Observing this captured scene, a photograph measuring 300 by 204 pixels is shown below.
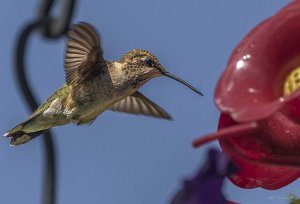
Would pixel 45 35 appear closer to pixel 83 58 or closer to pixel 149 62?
pixel 83 58

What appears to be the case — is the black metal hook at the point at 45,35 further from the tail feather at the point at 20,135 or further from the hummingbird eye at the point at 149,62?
the hummingbird eye at the point at 149,62

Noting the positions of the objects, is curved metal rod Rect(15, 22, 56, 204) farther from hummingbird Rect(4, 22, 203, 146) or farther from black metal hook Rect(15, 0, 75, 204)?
hummingbird Rect(4, 22, 203, 146)

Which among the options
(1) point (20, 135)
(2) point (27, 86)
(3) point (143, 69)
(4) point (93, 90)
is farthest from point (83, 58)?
(2) point (27, 86)

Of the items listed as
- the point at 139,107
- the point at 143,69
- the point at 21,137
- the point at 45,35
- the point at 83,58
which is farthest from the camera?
the point at 143,69

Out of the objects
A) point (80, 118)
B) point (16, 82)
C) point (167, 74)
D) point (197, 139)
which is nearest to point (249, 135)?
point (197, 139)

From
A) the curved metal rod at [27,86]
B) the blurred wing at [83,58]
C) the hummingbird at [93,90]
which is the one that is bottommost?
the hummingbird at [93,90]

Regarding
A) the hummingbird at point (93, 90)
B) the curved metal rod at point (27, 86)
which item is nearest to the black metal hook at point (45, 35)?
the curved metal rod at point (27, 86)

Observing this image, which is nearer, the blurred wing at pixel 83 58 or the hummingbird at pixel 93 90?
the blurred wing at pixel 83 58
